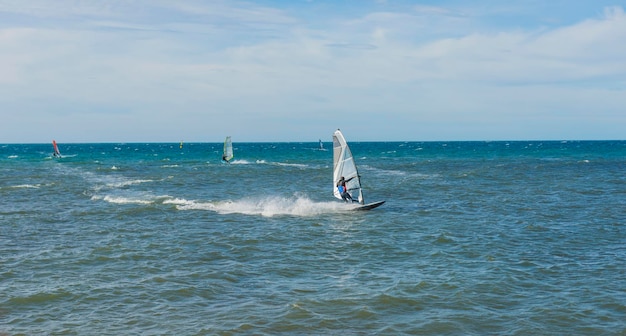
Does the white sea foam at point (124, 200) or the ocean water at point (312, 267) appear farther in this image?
the white sea foam at point (124, 200)

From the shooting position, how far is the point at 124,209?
3014 cm

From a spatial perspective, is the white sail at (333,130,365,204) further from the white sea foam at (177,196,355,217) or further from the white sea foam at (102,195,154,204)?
the white sea foam at (102,195,154,204)

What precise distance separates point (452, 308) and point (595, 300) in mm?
3515

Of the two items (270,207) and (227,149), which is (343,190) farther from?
(227,149)

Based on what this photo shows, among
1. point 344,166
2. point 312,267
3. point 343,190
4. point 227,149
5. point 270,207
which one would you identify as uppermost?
point 227,149

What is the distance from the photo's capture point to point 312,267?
17375 millimetres

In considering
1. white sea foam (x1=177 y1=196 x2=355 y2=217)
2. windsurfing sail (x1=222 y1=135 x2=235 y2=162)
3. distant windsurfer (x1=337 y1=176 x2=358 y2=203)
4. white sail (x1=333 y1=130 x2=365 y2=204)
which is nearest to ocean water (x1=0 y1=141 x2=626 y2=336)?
white sea foam (x1=177 y1=196 x2=355 y2=217)

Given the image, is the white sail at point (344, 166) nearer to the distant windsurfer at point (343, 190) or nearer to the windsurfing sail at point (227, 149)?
the distant windsurfer at point (343, 190)

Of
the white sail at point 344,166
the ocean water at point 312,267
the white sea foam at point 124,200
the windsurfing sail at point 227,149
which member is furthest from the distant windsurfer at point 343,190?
the windsurfing sail at point 227,149

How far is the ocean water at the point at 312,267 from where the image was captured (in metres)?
12.8

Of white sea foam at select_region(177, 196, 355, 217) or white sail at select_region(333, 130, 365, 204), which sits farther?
white sail at select_region(333, 130, 365, 204)

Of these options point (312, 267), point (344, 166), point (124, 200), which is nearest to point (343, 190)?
point (344, 166)

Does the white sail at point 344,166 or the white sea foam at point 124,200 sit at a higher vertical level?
the white sail at point 344,166

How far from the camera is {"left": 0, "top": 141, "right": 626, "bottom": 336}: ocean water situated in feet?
41.9
